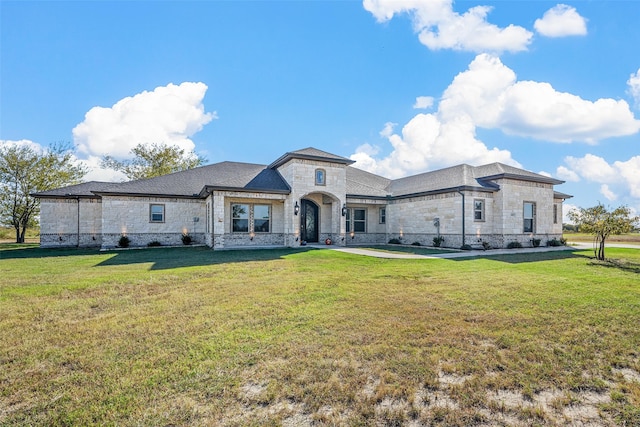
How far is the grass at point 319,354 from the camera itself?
2.63 metres

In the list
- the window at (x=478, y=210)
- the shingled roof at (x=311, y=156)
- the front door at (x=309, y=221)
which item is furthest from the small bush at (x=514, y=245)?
the front door at (x=309, y=221)

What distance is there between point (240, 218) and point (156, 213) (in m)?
5.38

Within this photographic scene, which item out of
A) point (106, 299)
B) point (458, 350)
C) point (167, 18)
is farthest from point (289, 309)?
point (167, 18)

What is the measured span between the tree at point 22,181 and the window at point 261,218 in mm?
20687

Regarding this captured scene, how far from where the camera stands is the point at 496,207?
1791 cm

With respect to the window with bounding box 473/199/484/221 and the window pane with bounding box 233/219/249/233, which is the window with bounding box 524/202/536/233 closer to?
the window with bounding box 473/199/484/221

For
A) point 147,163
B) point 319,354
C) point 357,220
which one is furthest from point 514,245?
point 147,163

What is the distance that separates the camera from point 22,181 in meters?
25.6

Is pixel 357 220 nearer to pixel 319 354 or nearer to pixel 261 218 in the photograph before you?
pixel 261 218

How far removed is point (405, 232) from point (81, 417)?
19669mm

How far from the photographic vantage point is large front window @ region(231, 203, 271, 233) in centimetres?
1800

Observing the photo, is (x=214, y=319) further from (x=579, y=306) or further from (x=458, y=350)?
(x=579, y=306)

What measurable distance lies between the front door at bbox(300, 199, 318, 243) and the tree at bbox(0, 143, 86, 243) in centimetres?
2290

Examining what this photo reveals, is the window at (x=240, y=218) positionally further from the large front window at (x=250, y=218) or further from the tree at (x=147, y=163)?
the tree at (x=147, y=163)
